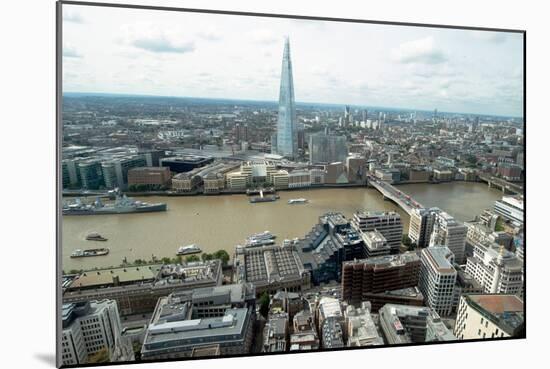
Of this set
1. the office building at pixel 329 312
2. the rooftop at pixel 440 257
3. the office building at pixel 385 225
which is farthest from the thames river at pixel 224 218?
the office building at pixel 329 312

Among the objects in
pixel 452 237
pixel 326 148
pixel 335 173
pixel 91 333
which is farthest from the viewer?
pixel 335 173

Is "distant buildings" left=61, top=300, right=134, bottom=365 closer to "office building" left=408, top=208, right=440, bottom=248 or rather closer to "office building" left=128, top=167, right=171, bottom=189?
"office building" left=128, top=167, right=171, bottom=189

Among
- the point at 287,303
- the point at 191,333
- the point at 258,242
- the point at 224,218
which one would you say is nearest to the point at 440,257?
the point at 287,303

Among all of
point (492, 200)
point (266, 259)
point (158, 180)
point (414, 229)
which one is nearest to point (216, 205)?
point (158, 180)

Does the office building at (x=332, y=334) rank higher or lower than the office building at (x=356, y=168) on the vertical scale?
lower

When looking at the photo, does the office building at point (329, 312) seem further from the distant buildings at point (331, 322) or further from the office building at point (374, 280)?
the office building at point (374, 280)

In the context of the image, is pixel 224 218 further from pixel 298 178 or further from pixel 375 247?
pixel 375 247

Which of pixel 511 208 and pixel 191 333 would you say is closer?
pixel 191 333
